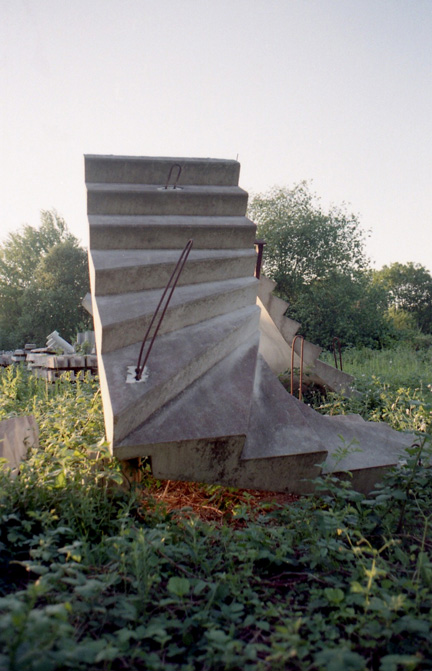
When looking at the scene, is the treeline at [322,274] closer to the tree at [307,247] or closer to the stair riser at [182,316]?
the tree at [307,247]

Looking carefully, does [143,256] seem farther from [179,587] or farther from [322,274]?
[322,274]

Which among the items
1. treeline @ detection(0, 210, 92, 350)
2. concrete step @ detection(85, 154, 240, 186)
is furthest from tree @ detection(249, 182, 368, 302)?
concrete step @ detection(85, 154, 240, 186)

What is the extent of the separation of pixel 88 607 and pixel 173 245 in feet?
10.2

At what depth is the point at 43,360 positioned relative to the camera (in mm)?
8297

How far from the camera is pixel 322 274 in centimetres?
1950

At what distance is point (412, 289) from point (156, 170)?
29729mm

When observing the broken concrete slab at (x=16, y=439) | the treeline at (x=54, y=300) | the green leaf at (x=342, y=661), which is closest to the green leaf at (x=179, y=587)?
the green leaf at (x=342, y=661)

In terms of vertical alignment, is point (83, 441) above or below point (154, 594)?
above

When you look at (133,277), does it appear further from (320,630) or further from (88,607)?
(320,630)

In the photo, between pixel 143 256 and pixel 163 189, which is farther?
pixel 163 189

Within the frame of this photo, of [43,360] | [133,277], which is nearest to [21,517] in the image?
[133,277]

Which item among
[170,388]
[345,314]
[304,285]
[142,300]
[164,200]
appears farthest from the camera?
[304,285]

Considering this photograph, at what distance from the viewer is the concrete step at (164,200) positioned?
436cm

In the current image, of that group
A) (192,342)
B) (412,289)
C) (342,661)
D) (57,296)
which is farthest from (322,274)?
(342,661)
